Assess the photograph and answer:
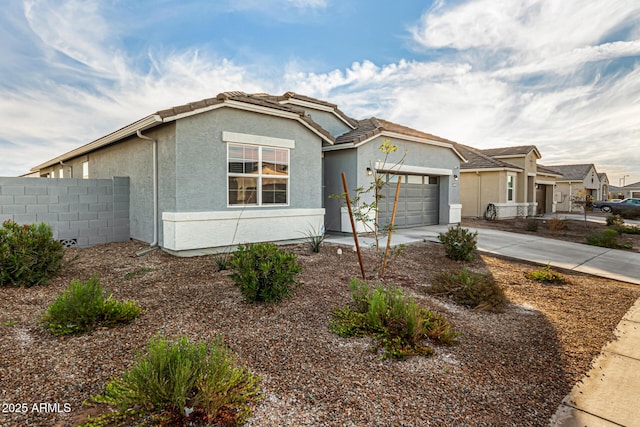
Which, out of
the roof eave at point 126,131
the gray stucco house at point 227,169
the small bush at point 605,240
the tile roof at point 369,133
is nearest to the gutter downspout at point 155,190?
the gray stucco house at point 227,169

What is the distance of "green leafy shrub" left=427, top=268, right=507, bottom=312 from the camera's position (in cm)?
531

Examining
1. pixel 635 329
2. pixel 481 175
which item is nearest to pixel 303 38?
pixel 635 329

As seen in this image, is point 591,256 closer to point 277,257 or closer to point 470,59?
→ point 470,59

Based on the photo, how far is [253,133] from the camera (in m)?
9.20

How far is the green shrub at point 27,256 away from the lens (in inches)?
215

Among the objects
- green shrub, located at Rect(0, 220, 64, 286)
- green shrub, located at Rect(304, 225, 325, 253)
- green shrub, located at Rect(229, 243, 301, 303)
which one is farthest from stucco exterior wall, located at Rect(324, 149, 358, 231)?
green shrub, located at Rect(0, 220, 64, 286)

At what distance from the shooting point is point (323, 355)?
3494 mm

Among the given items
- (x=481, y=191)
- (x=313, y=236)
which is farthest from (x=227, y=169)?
(x=481, y=191)

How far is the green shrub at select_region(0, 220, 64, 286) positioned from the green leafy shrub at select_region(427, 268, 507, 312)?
264 inches

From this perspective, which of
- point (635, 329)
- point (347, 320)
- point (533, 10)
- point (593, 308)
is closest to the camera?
point (347, 320)

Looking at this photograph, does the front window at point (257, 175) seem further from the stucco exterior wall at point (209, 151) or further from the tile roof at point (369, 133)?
the tile roof at point (369, 133)

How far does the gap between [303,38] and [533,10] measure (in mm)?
6695

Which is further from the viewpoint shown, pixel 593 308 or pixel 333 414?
pixel 593 308

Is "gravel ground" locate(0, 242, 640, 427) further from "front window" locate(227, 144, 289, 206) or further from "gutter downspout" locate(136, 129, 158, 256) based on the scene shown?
"front window" locate(227, 144, 289, 206)
